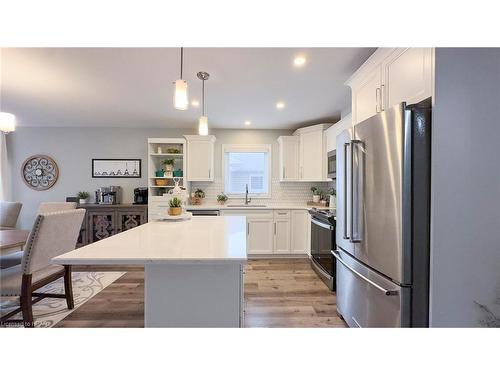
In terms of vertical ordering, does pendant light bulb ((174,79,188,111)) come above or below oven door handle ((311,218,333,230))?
above

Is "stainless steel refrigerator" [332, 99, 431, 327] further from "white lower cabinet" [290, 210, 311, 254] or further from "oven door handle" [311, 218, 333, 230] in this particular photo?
"white lower cabinet" [290, 210, 311, 254]

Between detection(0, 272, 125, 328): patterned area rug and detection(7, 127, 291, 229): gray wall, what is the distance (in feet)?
5.81

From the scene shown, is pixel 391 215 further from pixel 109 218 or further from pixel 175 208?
pixel 109 218

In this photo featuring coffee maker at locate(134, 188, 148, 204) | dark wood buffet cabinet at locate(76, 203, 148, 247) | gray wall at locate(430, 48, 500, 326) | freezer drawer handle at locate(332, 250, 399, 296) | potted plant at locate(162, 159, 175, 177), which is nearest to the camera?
gray wall at locate(430, 48, 500, 326)

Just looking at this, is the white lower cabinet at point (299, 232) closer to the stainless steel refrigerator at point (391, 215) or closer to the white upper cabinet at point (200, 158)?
the white upper cabinet at point (200, 158)

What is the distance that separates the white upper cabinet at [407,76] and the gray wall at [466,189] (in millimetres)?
60

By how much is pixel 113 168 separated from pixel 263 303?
4.01 m

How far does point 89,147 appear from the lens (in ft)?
14.8

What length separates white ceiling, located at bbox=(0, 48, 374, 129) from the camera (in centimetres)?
203

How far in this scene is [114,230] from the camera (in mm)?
4066

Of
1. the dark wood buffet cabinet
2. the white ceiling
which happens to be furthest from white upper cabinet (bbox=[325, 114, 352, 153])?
the dark wood buffet cabinet

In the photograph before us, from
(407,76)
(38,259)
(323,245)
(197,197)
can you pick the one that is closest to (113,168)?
(197,197)

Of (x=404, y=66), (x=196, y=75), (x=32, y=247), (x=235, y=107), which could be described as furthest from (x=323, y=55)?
(x=32, y=247)
